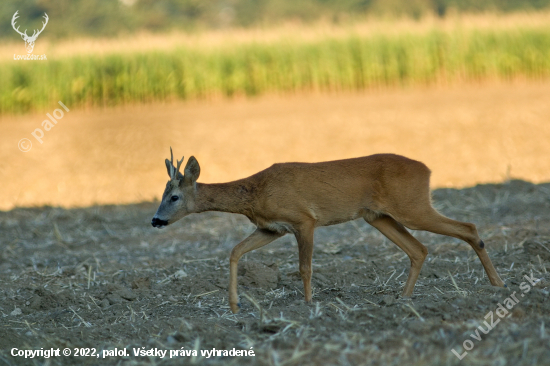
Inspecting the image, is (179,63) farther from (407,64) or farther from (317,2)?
(317,2)

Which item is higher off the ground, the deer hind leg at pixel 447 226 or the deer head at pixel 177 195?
the deer head at pixel 177 195

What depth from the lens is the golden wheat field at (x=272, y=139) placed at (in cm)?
1397

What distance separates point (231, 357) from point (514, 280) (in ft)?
11.1

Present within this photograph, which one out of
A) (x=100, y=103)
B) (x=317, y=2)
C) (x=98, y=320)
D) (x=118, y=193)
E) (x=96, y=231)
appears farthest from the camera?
(x=317, y=2)

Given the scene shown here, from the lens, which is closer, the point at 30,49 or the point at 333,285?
the point at 333,285

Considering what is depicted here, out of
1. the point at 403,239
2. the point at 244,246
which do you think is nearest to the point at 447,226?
the point at 403,239

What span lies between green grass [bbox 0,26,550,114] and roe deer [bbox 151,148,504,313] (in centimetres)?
1874

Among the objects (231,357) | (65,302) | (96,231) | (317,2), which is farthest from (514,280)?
(317,2)

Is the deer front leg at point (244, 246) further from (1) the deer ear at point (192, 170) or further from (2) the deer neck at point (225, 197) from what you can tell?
(1) the deer ear at point (192, 170)

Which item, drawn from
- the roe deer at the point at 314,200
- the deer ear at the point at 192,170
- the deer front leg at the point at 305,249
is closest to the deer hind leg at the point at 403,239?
the roe deer at the point at 314,200

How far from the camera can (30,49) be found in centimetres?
2552

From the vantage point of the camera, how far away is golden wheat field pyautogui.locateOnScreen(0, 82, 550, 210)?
13969 mm

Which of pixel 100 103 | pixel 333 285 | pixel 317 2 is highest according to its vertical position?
pixel 317 2

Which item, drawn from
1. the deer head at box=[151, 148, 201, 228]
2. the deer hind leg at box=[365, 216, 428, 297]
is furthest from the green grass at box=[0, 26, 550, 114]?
the deer hind leg at box=[365, 216, 428, 297]
